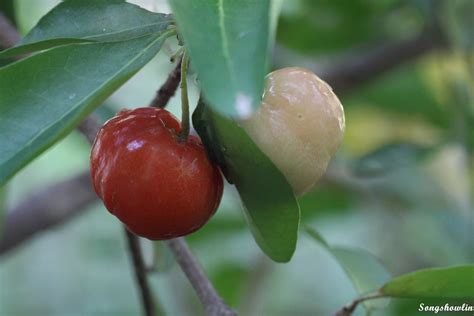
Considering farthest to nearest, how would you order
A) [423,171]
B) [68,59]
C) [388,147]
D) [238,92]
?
1. [423,171]
2. [388,147]
3. [68,59]
4. [238,92]

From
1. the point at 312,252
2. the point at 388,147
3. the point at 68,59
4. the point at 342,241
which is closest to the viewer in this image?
the point at 68,59

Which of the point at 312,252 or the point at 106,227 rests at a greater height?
the point at 106,227

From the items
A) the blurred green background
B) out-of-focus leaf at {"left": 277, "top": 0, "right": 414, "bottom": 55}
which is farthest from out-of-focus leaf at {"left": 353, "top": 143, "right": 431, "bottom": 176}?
out-of-focus leaf at {"left": 277, "top": 0, "right": 414, "bottom": 55}

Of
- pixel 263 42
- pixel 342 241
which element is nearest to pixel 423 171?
pixel 342 241

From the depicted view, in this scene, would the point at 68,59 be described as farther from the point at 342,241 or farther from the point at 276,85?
the point at 342,241

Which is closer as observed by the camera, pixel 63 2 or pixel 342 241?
pixel 63 2

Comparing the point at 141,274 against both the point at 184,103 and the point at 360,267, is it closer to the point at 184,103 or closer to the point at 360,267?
the point at 360,267

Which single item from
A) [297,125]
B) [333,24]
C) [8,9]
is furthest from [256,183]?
[333,24]

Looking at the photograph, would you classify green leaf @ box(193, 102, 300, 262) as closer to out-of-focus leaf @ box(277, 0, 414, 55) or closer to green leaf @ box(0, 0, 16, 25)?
green leaf @ box(0, 0, 16, 25)
